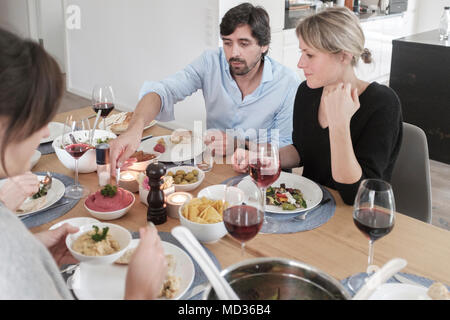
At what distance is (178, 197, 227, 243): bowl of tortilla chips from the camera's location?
118cm

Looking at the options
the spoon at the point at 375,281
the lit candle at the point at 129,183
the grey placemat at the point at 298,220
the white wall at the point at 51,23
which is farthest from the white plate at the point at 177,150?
the white wall at the point at 51,23

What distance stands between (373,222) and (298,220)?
31cm

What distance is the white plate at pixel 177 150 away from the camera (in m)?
1.73

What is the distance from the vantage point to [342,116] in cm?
145

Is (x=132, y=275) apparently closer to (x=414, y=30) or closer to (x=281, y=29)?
(x=281, y=29)

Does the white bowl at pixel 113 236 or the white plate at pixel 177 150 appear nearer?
the white bowl at pixel 113 236

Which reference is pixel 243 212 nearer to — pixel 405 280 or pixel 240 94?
pixel 405 280

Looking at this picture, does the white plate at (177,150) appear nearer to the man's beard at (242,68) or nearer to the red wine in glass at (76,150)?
the red wine in glass at (76,150)

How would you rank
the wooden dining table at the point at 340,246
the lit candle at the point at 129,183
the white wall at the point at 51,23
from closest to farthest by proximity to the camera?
the wooden dining table at the point at 340,246 → the lit candle at the point at 129,183 → the white wall at the point at 51,23

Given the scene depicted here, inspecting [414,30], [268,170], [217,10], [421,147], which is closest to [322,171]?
[421,147]

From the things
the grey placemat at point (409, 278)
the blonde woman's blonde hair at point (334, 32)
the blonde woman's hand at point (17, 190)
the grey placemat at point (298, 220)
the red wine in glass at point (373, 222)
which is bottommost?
the grey placemat at point (409, 278)

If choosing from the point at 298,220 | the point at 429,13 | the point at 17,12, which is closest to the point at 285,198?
the point at 298,220

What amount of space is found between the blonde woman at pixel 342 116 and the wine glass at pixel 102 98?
0.55 m
